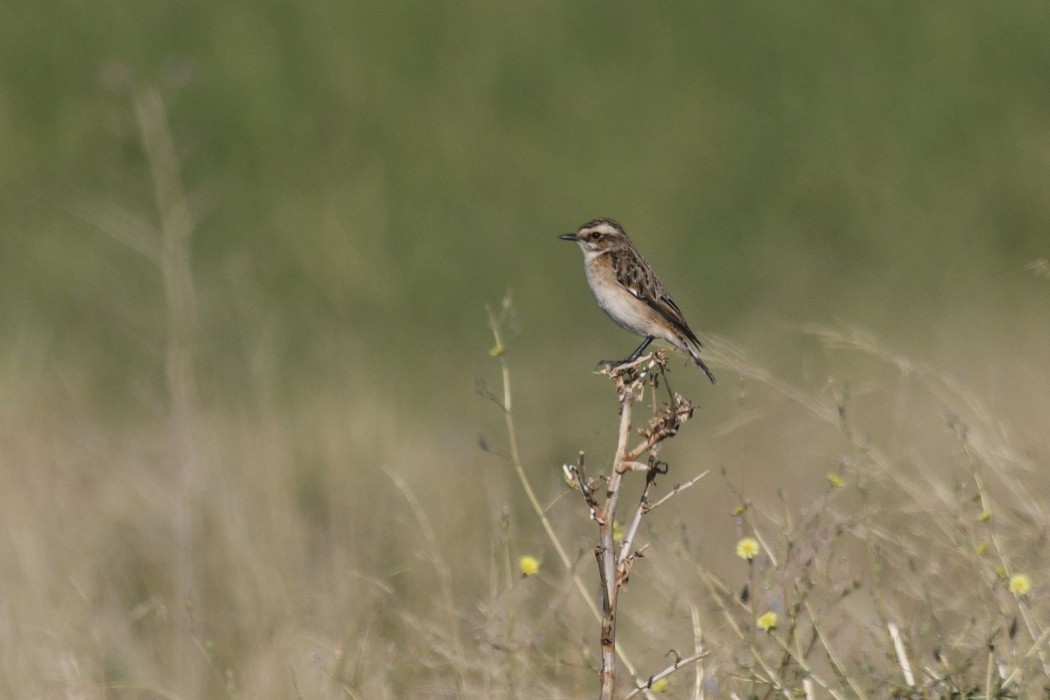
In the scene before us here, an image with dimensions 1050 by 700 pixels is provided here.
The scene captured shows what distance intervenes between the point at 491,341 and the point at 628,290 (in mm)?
4985

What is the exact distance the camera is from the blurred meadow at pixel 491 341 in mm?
5555

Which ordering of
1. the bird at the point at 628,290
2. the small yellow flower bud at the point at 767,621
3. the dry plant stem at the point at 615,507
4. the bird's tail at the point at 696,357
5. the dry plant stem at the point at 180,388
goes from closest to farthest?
the dry plant stem at the point at 615,507, the small yellow flower bud at the point at 767,621, the bird's tail at the point at 696,357, the dry plant stem at the point at 180,388, the bird at the point at 628,290

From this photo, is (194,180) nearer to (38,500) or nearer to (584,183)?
(584,183)

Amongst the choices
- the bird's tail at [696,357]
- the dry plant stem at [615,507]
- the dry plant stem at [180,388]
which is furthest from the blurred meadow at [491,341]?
the dry plant stem at [615,507]

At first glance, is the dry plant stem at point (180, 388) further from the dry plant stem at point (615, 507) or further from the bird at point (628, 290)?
the dry plant stem at point (615, 507)

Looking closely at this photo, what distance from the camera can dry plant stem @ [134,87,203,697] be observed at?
22.7 feet

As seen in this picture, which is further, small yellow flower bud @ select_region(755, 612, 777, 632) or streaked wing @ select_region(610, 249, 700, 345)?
streaked wing @ select_region(610, 249, 700, 345)

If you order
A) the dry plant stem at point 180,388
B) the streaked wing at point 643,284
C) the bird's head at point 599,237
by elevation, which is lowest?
the dry plant stem at point 180,388

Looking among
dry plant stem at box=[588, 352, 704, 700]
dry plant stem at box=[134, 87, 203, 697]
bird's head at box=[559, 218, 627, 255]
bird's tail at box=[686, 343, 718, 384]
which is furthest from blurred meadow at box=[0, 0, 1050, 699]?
bird's head at box=[559, 218, 627, 255]

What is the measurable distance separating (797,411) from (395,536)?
2.69 metres

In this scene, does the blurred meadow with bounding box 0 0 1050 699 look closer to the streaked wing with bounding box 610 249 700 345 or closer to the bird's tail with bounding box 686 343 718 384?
the bird's tail with bounding box 686 343 718 384

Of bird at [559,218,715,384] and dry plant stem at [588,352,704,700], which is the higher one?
bird at [559,218,715,384]

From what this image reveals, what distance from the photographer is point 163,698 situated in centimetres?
657

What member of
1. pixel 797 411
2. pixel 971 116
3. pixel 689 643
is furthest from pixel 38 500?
pixel 971 116
